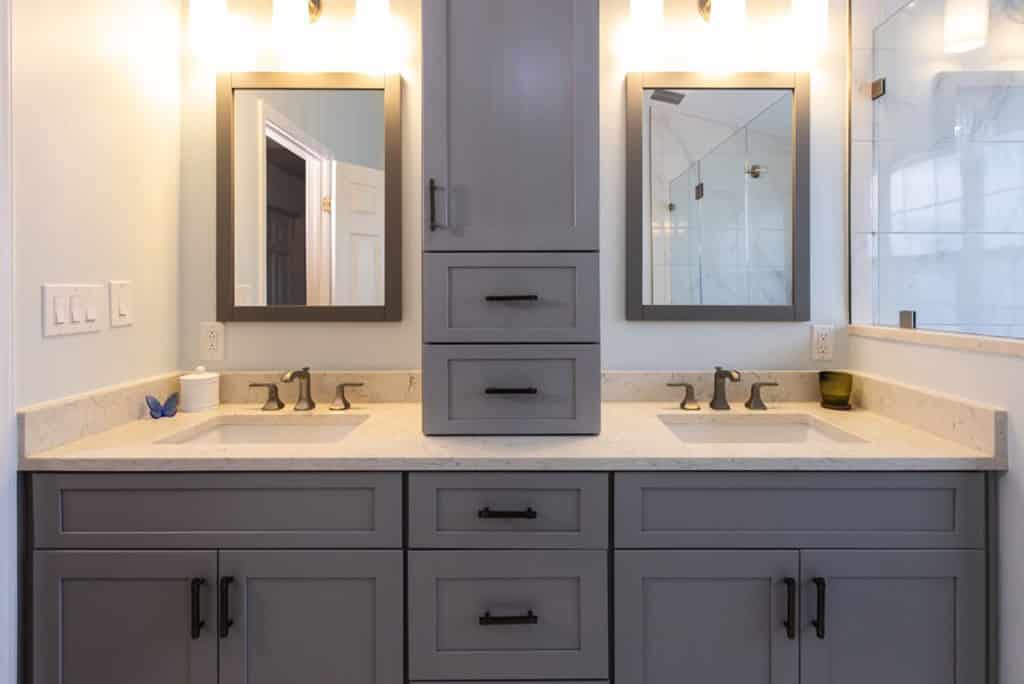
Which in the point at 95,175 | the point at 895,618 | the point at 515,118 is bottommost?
the point at 895,618

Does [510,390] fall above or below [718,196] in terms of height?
below

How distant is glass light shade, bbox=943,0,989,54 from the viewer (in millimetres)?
1710

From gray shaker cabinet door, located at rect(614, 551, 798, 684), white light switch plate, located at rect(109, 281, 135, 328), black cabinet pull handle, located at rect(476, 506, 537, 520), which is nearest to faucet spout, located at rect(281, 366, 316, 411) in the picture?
white light switch plate, located at rect(109, 281, 135, 328)

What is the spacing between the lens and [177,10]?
6.32 feet

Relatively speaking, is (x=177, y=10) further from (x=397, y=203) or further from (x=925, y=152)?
(x=925, y=152)

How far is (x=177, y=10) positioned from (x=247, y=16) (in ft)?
0.67

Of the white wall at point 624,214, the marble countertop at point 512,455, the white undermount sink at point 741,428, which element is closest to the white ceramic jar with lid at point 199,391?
the marble countertop at point 512,455

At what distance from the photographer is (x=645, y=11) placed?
76.7 inches

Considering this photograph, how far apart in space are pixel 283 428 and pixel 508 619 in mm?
887

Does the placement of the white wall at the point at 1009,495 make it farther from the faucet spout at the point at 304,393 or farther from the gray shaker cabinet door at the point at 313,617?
the faucet spout at the point at 304,393

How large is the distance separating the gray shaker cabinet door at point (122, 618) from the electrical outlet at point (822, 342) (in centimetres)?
175

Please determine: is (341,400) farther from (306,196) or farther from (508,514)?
(508,514)

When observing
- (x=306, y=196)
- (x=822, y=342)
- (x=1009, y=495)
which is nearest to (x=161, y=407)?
(x=306, y=196)

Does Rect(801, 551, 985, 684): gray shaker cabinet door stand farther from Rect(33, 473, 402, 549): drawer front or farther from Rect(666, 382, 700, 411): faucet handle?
Rect(33, 473, 402, 549): drawer front
